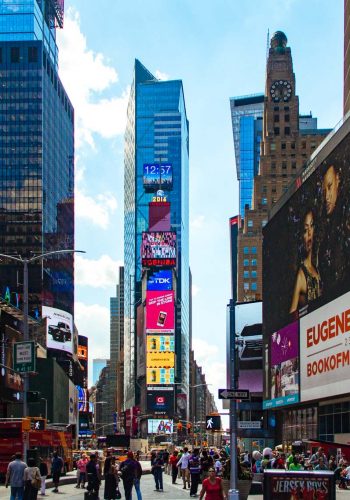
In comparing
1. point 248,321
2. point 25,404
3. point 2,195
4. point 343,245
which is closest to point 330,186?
point 343,245

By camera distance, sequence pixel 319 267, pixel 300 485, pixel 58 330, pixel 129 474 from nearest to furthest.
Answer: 1. pixel 300 485
2. pixel 129 474
3. pixel 319 267
4. pixel 58 330

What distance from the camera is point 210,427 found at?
3969 cm

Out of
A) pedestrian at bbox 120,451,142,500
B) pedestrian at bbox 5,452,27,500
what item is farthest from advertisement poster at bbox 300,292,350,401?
pedestrian at bbox 5,452,27,500

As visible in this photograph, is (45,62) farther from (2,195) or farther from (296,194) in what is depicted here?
(296,194)

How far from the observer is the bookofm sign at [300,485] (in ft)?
57.3

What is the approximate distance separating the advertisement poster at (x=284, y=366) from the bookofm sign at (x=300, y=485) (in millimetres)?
52096

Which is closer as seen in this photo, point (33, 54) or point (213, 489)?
point (213, 489)

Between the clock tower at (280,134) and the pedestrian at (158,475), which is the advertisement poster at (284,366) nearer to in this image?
the pedestrian at (158,475)

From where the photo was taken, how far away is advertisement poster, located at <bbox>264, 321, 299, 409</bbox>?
230ft

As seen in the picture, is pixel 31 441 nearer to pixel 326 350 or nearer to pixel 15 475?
pixel 326 350

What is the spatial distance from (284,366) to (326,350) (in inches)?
534

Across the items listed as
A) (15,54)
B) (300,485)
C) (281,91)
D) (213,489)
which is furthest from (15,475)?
(15,54)

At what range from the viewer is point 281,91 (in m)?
165

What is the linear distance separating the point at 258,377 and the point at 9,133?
90472mm
